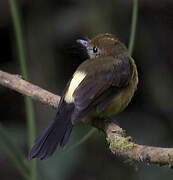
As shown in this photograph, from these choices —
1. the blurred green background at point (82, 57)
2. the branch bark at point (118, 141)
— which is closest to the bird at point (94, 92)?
the branch bark at point (118, 141)

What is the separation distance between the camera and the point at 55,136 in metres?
3.55

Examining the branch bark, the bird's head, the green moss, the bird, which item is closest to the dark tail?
the bird

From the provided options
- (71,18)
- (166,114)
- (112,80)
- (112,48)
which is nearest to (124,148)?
(112,80)

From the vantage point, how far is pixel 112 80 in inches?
150

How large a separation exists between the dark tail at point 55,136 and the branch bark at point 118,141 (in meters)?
0.13

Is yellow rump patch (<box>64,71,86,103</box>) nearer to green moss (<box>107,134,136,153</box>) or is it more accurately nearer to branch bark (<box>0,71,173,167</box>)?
branch bark (<box>0,71,173,167</box>)

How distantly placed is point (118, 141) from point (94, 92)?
0.64 meters

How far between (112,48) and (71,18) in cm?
169

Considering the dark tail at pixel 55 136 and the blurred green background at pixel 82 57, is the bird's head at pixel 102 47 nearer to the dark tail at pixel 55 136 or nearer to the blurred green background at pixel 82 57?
the dark tail at pixel 55 136

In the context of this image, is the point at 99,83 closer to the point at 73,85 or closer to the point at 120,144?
the point at 73,85

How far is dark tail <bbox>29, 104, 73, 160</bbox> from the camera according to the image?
11.2 feet

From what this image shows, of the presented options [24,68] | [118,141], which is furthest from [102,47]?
[118,141]

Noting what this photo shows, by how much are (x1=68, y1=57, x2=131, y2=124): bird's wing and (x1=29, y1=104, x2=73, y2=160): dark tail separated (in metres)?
0.10

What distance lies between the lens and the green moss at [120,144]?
9.52ft
